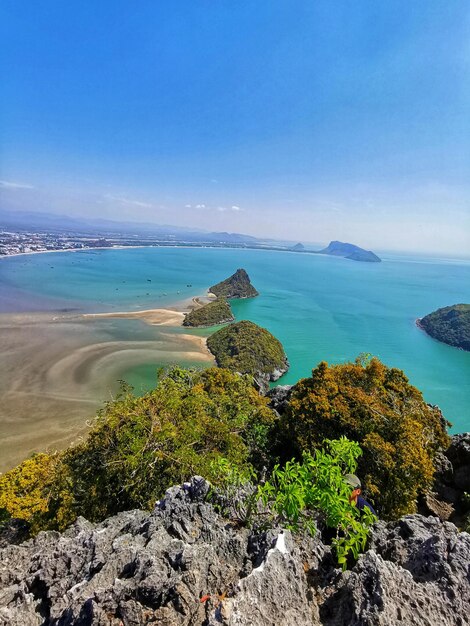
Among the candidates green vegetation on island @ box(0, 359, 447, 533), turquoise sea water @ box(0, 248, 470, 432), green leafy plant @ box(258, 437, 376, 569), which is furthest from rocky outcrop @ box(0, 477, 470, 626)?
turquoise sea water @ box(0, 248, 470, 432)

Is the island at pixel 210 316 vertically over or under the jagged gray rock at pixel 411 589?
under

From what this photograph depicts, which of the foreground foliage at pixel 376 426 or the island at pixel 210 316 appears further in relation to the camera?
the island at pixel 210 316

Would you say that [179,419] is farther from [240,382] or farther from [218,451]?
[240,382]

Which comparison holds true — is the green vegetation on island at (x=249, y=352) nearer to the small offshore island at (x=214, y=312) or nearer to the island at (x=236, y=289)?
the small offshore island at (x=214, y=312)

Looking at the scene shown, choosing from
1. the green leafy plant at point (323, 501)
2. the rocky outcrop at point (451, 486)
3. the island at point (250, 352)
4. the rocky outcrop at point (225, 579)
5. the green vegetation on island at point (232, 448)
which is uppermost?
the green leafy plant at point (323, 501)

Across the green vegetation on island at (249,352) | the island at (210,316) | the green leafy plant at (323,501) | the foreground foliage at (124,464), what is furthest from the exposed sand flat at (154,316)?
the green leafy plant at (323,501)

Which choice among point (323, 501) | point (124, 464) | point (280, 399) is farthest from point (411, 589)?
point (280, 399)

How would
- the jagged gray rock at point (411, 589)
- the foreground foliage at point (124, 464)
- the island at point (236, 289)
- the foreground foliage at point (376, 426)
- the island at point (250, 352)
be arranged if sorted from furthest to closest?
the island at point (236, 289) < the island at point (250, 352) < the foreground foliage at point (376, 426) < the foreground foliage at point (124, 464) < the jagged gray rock at point (411, 589)
